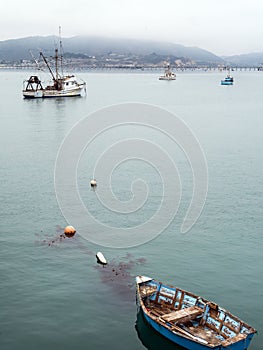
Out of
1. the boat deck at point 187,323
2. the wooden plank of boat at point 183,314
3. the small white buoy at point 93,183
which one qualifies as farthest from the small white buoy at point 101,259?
the small white buoy at point 93,183

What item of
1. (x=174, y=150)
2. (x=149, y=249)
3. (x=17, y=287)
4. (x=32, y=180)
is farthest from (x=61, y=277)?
(x=174, y=150)

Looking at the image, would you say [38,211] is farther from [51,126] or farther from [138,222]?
[51,126]

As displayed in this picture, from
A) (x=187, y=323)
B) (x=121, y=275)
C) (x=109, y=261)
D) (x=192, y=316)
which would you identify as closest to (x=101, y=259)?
(x=109, y=261)

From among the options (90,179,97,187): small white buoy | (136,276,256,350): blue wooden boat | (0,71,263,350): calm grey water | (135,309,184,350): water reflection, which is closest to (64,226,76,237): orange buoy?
(0,71,263,350): calm grey water

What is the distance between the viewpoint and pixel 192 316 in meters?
34.8

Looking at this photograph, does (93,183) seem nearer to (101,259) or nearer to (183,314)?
(101,259)

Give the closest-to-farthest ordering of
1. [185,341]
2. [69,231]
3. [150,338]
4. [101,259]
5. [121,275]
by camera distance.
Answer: [185,341] < [150,338] < [121,275] < [101,259] < [69,231]

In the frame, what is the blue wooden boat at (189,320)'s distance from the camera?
3153 cm

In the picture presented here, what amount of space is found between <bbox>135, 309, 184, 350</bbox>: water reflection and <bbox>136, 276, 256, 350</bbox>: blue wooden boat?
671mm

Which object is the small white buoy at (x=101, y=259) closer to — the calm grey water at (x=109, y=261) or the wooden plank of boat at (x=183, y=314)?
the calm grey water at (x=109, y=261)

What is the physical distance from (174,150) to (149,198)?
1299 inches

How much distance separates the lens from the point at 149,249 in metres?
50.3

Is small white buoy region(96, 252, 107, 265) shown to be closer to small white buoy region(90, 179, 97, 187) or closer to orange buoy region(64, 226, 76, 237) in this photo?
orange buoy region(64, 226, 76, 237)

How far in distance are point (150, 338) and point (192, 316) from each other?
11.9ft
